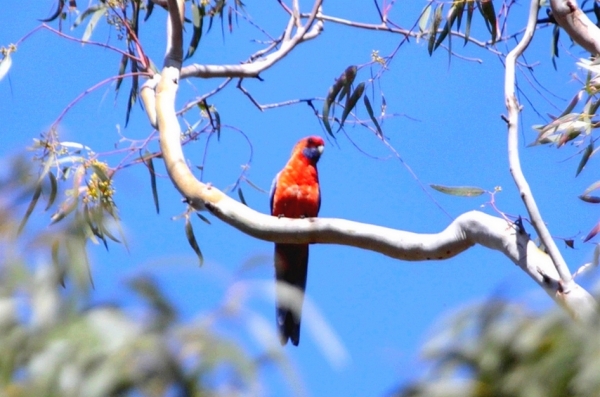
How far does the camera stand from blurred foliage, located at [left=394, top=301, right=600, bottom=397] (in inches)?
42.3

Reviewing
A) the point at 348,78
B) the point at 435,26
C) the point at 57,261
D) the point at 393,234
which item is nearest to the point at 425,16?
the point at 435,26

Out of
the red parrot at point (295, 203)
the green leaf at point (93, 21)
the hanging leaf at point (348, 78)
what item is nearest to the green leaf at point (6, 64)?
the green leaf at point (93, 21)

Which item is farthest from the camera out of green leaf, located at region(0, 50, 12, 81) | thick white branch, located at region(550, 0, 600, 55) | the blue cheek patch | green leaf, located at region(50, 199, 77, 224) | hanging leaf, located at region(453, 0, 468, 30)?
the blue cheek patch

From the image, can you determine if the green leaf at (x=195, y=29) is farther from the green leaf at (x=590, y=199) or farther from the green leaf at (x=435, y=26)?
the green leaf at (x=590, y=199)

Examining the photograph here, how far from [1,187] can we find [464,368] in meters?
1.01

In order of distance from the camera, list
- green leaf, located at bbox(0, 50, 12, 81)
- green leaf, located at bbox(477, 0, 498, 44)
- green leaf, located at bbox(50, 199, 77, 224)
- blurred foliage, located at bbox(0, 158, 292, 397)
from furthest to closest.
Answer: green leaf, located at bbox(477, 0, 498, 44), green leaf, located at bbox(0, 50, 12, 81), green leaf, located at bbox(50, 199, 77, 224), blurred foliage, located at bbox(0, 158, 292, 397)

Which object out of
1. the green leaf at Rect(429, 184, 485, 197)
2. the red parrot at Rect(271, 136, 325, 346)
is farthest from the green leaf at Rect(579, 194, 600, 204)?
the red parrot at Rect(271, 136, 325, 346)

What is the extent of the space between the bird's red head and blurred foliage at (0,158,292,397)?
130 inches

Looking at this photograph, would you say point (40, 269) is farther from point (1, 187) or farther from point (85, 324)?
point (1, 187)

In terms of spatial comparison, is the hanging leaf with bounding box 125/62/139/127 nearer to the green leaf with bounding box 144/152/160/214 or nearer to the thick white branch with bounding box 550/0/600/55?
the green leaf with bounding box 144/152/160/214

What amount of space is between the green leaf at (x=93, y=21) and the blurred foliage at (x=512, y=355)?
2482 millimetres

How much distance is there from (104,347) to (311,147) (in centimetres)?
358

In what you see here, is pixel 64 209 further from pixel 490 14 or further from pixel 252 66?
pixel 490 14

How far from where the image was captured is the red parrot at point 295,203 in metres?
3.75
